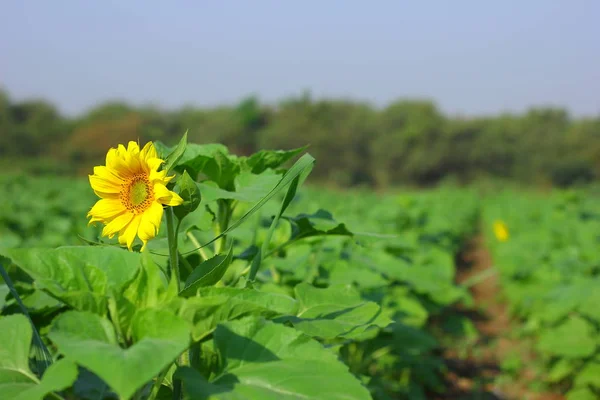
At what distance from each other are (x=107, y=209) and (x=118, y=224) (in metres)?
0.03

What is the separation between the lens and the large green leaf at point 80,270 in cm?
98

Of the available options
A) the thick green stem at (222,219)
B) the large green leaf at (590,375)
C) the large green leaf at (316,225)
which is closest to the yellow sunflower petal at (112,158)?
the thick green stem at (222,219)

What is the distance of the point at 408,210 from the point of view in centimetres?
804

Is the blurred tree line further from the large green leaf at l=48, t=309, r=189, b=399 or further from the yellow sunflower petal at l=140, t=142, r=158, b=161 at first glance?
the large green leaf at l=48, t=309, r=189, b=399

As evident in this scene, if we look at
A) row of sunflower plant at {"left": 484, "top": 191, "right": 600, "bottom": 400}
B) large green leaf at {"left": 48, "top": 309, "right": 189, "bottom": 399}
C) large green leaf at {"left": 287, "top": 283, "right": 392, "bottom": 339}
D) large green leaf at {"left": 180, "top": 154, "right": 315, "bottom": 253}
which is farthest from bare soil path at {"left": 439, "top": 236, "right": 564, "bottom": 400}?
large green leaf at {"left": 48, "top": 309, "right": 189, "bottom": 399}

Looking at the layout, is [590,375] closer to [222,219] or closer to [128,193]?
[222,219]

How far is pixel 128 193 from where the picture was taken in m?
1.14

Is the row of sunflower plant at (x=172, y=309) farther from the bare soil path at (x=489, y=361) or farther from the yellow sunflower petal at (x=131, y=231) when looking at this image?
the bare soil path at (x=489, y=361)

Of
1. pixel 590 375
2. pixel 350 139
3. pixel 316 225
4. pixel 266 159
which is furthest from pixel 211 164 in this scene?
pixel 350 139

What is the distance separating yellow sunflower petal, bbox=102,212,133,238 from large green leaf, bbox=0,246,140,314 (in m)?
0.03

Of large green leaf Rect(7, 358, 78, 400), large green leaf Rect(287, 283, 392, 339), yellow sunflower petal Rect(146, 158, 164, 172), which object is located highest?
yellow sunflower petal Rect(146, 158, 164, 172)

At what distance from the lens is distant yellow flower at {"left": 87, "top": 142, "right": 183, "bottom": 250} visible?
43.7 inches

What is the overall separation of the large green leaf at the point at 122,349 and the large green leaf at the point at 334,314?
1.07ft

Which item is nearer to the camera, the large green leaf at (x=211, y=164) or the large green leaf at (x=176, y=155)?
the large green leaf at (x=176, y=155)
